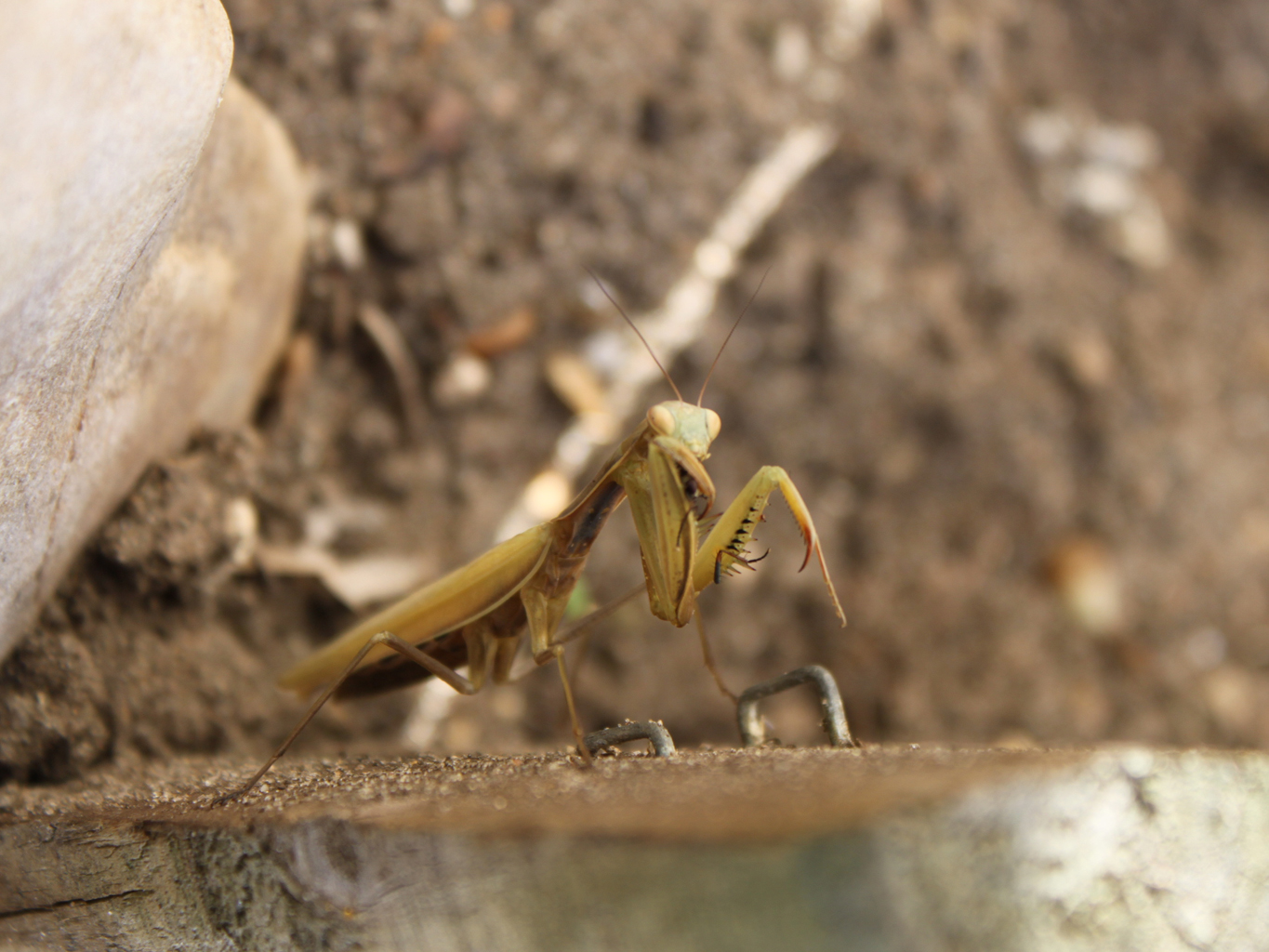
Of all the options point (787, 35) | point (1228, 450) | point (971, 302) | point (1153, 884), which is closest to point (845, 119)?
point (787, 35)

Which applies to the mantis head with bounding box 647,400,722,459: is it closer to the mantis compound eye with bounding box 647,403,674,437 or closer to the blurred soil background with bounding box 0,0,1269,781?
the mantis compound eye with bounding box 647,403,674,437

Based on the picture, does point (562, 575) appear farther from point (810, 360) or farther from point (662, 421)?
point (810, 360)

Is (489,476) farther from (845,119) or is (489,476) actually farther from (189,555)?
(845,119)

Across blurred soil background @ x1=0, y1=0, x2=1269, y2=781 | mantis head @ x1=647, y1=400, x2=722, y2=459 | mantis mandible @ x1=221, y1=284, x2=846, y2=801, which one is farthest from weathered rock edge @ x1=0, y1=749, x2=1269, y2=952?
blurred soil background @ x1=0, y1=0, x2=1269, y2=781

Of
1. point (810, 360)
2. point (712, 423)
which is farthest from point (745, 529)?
point (810, 360)

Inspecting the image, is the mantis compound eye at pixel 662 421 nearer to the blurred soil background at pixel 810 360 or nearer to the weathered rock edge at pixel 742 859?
the weathered rock edge at pixel 742 859

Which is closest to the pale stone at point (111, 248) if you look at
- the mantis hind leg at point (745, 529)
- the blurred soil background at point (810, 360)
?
the blurred soil background at point (810, 360)
